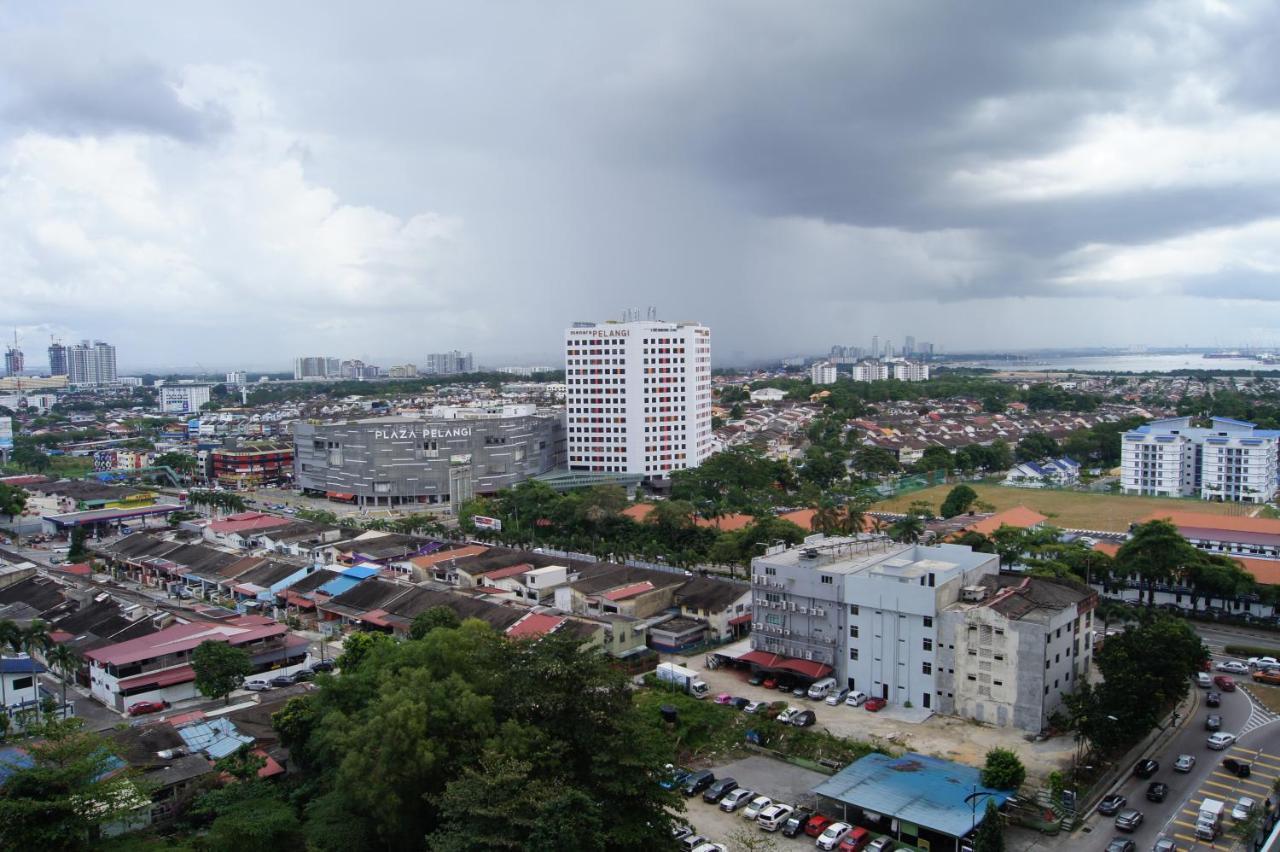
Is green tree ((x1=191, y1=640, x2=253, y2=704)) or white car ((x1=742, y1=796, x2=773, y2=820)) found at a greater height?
green tree ((x1=191, y1=640, x2=253, y2=704))

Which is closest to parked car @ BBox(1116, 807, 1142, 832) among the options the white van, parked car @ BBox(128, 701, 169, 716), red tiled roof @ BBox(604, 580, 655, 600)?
the white van

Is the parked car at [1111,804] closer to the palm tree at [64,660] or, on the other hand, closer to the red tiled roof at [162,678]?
the red tiled roof at [162,678]

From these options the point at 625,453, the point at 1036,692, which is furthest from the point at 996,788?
the point at 625,453

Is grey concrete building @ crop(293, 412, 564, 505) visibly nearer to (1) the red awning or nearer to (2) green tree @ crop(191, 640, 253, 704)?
(2) green tree @ crop(191, 640, 253, 704)

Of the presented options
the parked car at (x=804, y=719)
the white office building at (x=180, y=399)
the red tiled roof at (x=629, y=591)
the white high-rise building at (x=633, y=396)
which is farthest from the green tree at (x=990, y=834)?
the white office building at (x=180, y=399)

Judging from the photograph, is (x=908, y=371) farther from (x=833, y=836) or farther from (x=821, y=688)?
(x=833, y=836)

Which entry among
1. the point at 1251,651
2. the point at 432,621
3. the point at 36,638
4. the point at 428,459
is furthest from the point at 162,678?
the point at 428,459
